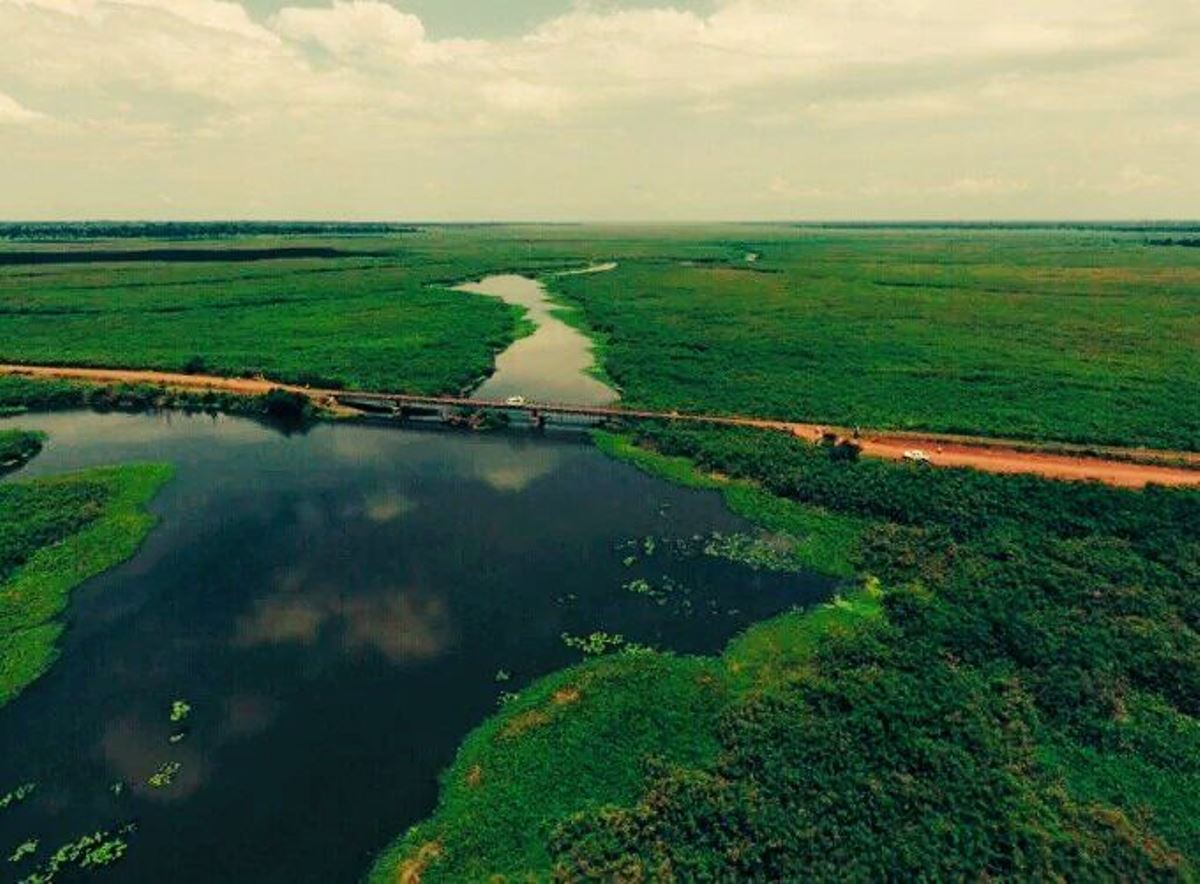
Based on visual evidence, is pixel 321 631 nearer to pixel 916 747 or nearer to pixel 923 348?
pixel 916 747

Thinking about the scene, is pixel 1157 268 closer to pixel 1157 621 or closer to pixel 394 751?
pixel 1157 621

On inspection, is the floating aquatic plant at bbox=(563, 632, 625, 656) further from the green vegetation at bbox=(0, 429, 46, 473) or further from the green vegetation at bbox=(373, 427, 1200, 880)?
the green vegetation at bbox=(0, 429, 46, 473)

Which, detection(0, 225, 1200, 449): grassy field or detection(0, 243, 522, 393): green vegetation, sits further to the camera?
detection(0, 243, 522, 393): green vegetation

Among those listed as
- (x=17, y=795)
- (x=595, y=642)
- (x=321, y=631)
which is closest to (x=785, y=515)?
(x=595, y=642)

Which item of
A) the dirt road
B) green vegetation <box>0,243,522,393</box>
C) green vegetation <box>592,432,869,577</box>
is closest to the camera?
green vegetation <box>592,432,869,577</box>

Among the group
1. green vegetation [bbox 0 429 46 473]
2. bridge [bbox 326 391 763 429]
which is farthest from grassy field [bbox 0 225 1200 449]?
green vegetation [bbox 0 429 46 473]

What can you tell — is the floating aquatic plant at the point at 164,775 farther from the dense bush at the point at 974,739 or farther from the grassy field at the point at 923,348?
the grassy field at the point at 923,348

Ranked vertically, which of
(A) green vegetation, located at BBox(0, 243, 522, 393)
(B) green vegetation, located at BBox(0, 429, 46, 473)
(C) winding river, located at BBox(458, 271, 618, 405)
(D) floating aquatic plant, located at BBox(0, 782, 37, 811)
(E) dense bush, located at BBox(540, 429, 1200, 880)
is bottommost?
(D) floating aquatic plant, located at BBox(0, 782, 37, 811)
